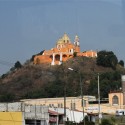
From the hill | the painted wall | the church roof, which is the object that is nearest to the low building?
the painted wall

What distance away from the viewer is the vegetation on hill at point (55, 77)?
4164 inches

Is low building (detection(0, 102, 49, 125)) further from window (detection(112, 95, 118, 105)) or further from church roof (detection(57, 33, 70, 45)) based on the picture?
church roof (detection(57, 33, 70, 45))

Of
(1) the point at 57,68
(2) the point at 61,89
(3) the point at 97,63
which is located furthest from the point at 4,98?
(3) the point at 97,63

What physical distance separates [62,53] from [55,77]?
21.9 ft

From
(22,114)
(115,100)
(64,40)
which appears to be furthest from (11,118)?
(64,40)

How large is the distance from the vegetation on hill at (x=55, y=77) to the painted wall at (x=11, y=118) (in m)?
63.9

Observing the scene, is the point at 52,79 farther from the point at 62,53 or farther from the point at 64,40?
the point at 64,40

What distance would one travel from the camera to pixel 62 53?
4796 inches

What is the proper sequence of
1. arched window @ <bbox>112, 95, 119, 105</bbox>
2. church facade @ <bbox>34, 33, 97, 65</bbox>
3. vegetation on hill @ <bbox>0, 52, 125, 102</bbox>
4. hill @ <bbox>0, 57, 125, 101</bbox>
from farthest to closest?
church facade @ <bbox>34, 33, 97, 65</bbox> → vegetation on hill @ <bbox>0, 52, 125, 102</bbox> → hill @ <bbox>0, 57, 125, 101</bbox> → arched window @ <bbox>112, 95, 119, 105</bbox>

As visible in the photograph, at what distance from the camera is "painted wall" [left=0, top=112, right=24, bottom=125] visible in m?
36.8

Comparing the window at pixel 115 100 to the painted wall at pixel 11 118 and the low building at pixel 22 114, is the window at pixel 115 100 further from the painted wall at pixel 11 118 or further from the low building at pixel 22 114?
the painted wall at pixel 11 118

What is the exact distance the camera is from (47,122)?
43969mm

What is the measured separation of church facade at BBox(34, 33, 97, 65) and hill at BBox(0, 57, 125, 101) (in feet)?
5.23

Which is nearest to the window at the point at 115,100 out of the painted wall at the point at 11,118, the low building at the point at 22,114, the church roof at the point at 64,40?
the low building at the point at 22,114
